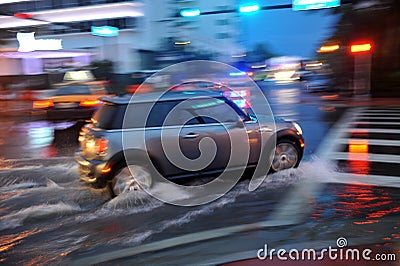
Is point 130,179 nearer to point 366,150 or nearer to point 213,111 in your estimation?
point 213,111

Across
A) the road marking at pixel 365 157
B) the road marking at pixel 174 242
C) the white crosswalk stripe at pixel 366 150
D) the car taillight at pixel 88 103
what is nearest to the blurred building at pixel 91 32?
the car taillight at pixel 88 103

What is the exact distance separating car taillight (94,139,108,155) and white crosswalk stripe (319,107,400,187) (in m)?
3.76

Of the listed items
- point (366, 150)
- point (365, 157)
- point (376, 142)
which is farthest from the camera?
point (376, 142)

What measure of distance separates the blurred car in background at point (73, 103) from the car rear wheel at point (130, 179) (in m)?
7.32

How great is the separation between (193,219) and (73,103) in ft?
30.1

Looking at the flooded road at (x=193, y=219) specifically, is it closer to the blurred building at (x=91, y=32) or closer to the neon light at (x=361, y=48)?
the neon light at (x=361, y=48)

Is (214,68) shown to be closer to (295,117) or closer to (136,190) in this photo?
(295,117)

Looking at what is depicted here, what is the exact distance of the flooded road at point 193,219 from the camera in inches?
179

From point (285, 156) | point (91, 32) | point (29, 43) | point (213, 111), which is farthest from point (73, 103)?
point (91, 32)

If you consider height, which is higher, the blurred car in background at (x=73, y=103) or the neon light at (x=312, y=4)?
the neon light at (x=312, y=4)

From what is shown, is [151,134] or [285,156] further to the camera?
[285,156]

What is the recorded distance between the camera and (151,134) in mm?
6289

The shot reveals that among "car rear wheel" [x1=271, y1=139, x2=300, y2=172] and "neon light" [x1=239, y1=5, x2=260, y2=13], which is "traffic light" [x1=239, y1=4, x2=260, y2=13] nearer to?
"neon light" [x1=239, y1=5, x2=260, y2=13]

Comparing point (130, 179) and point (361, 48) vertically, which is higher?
point (361, 48)
